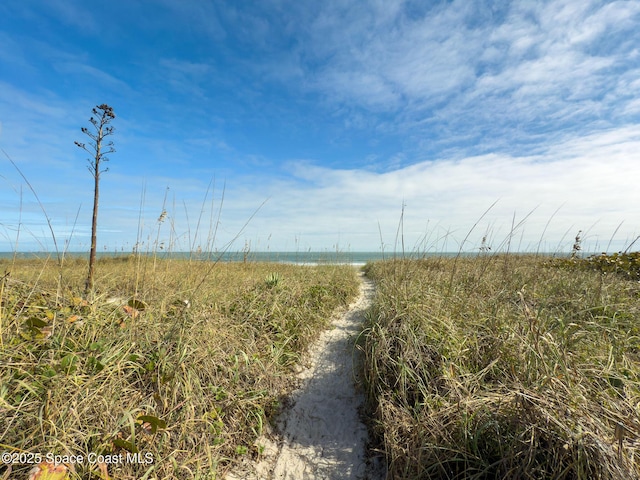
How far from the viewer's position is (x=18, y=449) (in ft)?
4.96

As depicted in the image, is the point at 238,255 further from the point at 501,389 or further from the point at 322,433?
the point at 501,389

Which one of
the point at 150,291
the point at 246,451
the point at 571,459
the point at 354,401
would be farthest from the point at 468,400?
the point at 150,291

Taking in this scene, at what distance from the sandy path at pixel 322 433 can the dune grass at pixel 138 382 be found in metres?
0.22

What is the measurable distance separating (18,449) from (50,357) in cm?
73

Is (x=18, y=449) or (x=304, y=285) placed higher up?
(x=304, y=285)

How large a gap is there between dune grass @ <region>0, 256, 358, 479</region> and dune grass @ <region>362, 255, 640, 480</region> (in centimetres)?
130

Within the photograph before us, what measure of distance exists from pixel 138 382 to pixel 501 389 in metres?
2.95

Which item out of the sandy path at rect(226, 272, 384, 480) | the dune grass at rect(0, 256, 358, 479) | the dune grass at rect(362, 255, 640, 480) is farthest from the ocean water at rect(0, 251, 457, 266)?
the sandy path at rect(226, 272, 384, 480)

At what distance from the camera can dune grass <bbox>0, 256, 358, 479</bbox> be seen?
1715mm

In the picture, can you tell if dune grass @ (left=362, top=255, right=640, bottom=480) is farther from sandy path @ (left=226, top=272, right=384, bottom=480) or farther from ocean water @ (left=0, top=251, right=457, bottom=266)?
ocean water @ (left=0, top=251, right=457, bottom=266)

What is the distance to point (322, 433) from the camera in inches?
109

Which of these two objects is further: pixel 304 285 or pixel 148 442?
pixel 304 285

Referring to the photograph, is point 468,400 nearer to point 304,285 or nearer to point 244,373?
point 244,373

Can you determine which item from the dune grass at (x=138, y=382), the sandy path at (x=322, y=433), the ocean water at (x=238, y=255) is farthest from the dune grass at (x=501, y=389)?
the ocean water at (x=238, y=255)
